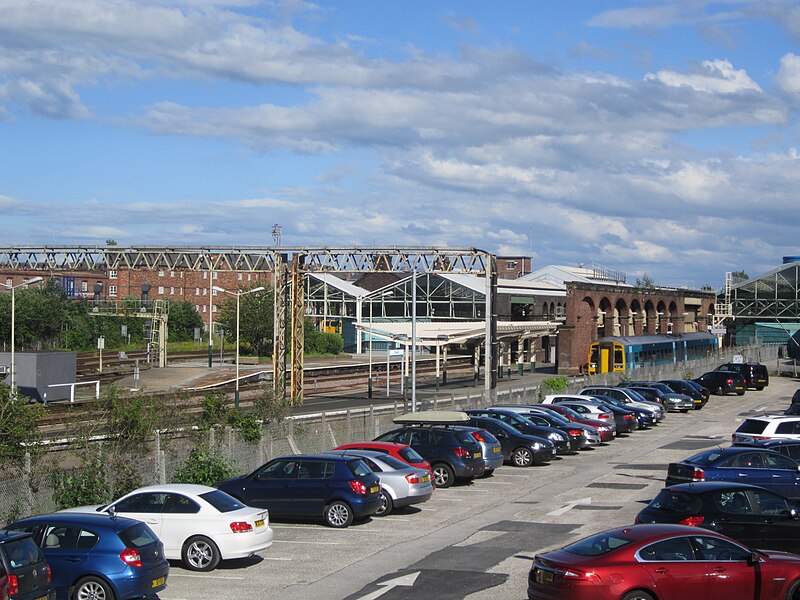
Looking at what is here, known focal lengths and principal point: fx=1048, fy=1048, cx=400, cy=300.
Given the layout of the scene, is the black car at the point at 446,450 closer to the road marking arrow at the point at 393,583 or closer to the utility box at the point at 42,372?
the road marking arrow at the point at 393,583

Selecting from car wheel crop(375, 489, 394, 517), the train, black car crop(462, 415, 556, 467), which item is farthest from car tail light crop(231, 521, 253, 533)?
the train

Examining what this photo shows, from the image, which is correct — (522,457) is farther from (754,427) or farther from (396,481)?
(396,481)

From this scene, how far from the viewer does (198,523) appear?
17.8 meters

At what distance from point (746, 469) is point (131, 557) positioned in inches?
555

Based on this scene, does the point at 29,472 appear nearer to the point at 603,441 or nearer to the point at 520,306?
the point at 603,441

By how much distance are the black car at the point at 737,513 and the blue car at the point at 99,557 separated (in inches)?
325

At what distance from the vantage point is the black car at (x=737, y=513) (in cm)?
1720

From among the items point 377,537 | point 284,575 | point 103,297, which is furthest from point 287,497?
point 103,297

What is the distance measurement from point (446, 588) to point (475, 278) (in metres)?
91.3

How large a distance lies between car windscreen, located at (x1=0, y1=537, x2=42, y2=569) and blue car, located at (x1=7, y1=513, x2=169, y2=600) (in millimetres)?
1580

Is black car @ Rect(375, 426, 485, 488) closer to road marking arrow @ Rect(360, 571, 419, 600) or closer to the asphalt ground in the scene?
the asphalt ground

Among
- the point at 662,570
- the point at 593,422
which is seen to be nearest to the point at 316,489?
the point at 662,570

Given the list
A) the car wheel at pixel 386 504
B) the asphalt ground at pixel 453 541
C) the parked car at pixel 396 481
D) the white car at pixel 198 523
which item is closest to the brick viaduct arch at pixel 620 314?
the asphalt ground at pixel 453 541

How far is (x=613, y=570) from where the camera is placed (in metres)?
13.1
